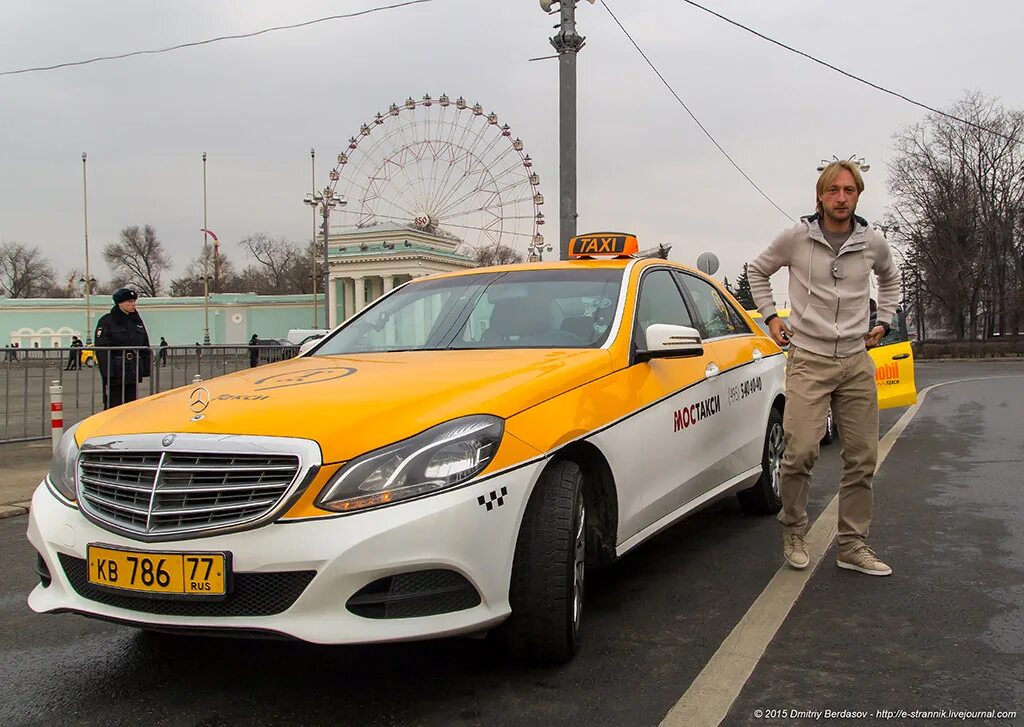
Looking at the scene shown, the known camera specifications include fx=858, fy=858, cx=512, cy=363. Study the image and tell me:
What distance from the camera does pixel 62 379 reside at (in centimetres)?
972

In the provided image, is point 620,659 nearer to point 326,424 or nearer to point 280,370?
point 326,424

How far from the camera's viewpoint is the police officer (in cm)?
944

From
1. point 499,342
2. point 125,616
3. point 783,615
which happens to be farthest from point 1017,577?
point 125,616

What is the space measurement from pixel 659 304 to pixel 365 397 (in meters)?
1.96

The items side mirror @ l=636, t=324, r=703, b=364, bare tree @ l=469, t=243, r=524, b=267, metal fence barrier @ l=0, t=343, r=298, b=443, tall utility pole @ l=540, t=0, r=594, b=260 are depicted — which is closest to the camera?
side mirror @ l=636, t=324, r=703, b=364

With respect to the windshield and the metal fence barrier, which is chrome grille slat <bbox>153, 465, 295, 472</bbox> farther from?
the metal fence barrier

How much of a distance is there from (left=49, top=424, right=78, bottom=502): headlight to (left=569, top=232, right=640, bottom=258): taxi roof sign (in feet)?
9.24

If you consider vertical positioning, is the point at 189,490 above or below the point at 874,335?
below

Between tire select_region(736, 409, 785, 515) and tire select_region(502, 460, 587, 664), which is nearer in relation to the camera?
tire select_region(502, 460, 587, 664)

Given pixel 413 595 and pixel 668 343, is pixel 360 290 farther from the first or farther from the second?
pixel 413 595

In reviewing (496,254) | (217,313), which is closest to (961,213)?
(496,254)

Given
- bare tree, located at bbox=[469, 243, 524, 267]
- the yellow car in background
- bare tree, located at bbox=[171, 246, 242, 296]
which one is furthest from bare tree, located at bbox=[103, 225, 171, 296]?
the yellow car in background

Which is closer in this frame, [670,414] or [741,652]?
[741,652]

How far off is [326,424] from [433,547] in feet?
1.65
